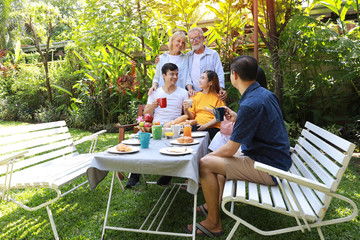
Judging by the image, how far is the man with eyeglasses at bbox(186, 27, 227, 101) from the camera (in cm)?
412

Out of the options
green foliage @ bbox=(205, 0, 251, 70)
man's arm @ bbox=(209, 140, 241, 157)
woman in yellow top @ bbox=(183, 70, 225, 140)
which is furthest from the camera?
green foliage @ bbox=(205, 0, 251, 70)

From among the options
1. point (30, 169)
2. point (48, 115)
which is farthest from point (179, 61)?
point (48, 115)

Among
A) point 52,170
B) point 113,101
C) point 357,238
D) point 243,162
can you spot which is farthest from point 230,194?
point 113,101

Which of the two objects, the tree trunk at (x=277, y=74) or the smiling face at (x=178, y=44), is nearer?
the smiling face at (x=178, y=44)

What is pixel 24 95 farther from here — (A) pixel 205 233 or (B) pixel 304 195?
(B) pixel 304 195

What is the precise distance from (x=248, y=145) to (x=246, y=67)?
25.3 inches

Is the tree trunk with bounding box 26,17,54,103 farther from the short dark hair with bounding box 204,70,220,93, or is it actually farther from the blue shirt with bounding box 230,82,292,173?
the blue shirt with bounding box 230,82,292,173

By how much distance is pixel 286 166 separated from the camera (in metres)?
2.22

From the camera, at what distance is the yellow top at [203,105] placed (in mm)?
3653

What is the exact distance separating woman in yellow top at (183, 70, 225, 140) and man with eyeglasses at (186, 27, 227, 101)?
0.40 m

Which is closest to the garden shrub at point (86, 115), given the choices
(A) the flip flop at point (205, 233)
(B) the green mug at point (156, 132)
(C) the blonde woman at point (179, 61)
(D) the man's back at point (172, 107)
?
(C) the blonde woman at point (179, 61)

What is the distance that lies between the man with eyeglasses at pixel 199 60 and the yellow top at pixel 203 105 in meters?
0.40

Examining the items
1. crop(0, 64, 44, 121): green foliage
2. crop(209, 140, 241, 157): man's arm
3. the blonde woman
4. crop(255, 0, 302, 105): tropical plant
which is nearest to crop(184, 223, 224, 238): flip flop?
crop(209, 140, 241, 157): man's arm

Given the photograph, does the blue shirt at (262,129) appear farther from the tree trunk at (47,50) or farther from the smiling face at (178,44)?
the tree trunk at (47,50)
